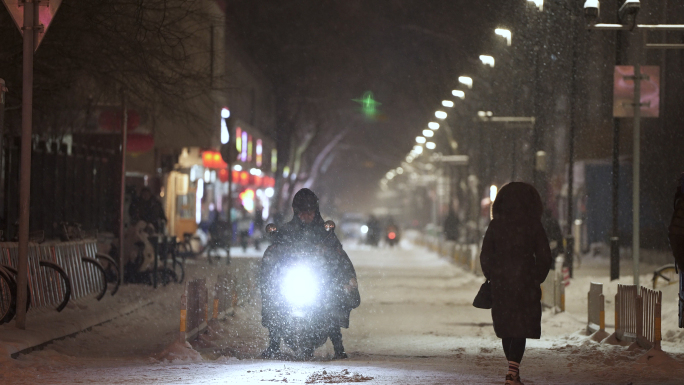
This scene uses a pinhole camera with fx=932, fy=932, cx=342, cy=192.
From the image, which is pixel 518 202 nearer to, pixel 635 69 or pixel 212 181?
pixel 635 69

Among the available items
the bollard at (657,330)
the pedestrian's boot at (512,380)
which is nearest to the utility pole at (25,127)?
the pedestrian's boot at (512,380)

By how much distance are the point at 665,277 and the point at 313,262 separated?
11.9 metres

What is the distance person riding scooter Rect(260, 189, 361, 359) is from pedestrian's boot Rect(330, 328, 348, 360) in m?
0.09

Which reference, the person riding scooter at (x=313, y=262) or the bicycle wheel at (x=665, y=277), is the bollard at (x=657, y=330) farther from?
the bicycle wheel at (x=665, y=277)

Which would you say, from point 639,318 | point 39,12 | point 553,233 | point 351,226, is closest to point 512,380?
point 639,318

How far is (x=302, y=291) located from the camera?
9.98 metres

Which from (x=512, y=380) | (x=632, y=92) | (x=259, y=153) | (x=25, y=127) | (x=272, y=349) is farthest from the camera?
(x=259, y=153)

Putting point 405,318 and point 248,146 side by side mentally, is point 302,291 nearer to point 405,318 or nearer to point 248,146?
point 405,318

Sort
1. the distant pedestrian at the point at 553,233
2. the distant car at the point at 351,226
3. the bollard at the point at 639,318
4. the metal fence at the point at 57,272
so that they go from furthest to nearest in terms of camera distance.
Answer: the distant car at the point at 351,226, the distant pedestrian at the point at 553,233, the metal fence at the point at 57,272, the bollard at the point at 639,318

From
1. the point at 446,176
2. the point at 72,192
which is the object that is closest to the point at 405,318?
the point at 72,192

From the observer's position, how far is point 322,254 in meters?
10.0

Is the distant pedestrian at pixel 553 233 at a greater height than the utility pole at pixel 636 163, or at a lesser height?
lesser

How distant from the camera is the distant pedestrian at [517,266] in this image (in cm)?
785

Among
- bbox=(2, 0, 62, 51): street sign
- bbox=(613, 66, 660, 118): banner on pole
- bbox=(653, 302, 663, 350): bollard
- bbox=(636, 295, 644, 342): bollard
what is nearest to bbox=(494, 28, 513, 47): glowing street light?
bbox=(613, 66, 660, 118): banner on pole
